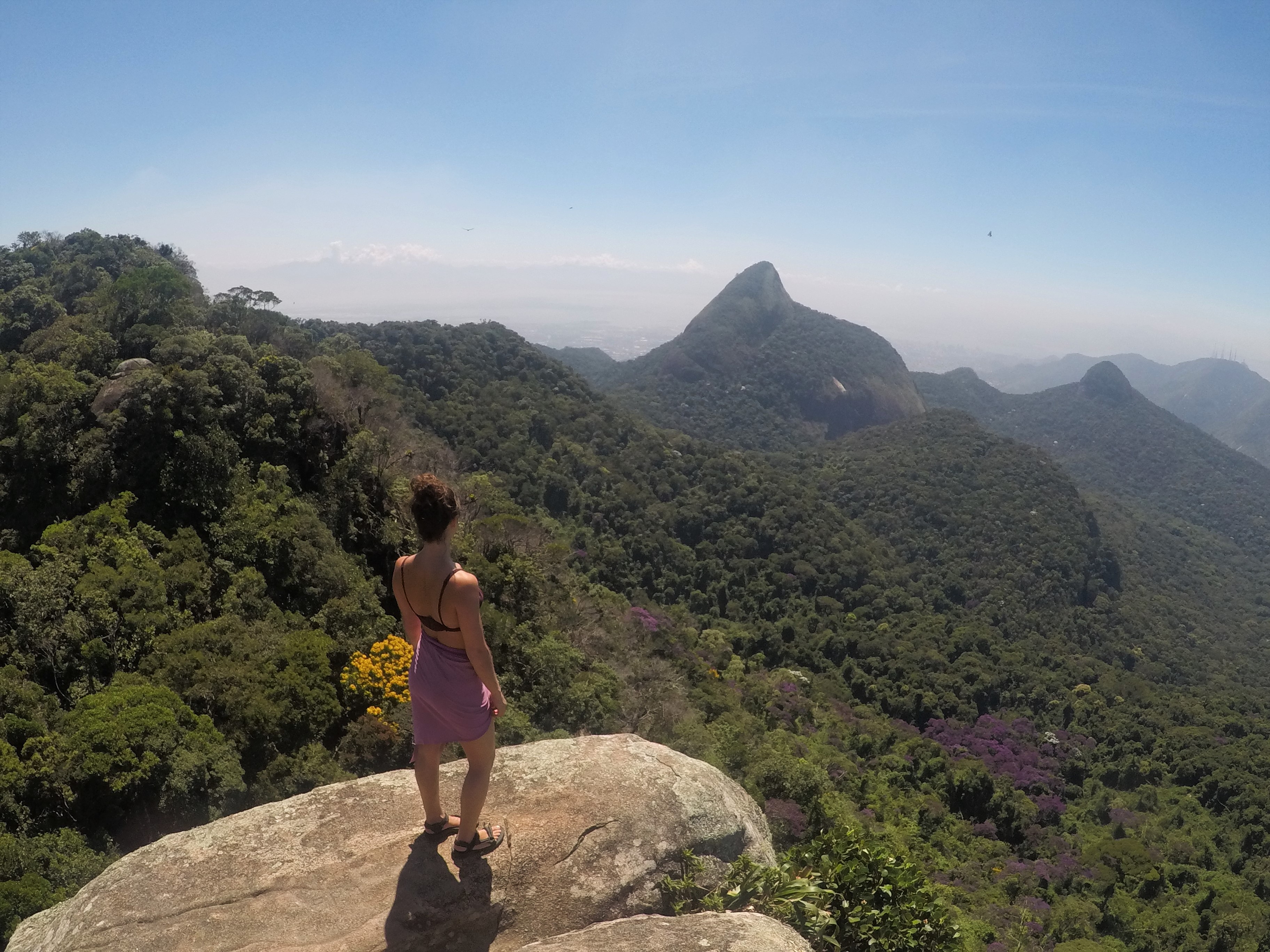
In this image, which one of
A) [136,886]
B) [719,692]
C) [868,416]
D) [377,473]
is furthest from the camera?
[868,416]

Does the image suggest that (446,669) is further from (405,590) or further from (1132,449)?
(1132,449)

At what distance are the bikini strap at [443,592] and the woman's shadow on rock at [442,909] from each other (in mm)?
2020

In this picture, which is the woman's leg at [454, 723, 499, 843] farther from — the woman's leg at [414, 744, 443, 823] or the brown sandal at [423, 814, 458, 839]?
the brown sandal at [423, 814, 458, 839]

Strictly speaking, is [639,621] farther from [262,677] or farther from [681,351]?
[681,351]

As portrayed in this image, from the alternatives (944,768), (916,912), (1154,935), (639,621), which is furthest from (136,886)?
(944,768)

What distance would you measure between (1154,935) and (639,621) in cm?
2806

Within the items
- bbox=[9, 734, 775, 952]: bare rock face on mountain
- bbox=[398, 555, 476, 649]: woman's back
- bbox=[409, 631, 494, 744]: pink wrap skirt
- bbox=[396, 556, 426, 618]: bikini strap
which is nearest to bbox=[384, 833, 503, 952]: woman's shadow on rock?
bbox=[9, 734, 775, 952]: bare rock face on mountain

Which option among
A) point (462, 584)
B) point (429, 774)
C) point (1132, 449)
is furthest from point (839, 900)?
point (1132, 449)

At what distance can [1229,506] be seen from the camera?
114 metres

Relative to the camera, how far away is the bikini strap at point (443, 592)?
425 cm

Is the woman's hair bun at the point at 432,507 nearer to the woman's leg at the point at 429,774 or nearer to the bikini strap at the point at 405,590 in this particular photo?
the bikini strap at the point at 405,590

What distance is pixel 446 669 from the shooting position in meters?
4.55

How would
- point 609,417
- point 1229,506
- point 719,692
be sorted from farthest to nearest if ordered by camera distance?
point 1229,506
point 609,417
point 719,692

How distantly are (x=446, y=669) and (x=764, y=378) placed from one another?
12987 centimetres
